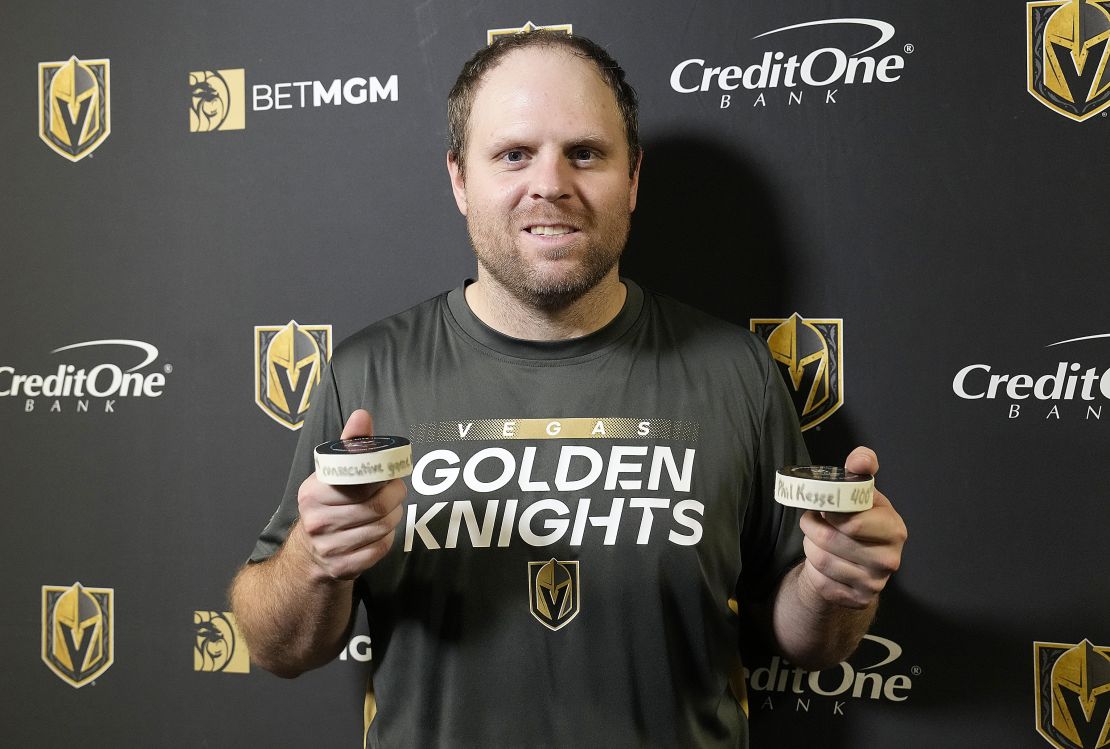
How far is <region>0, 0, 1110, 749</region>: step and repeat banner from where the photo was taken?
149 centimetres

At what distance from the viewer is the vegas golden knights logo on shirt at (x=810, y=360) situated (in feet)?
5.09

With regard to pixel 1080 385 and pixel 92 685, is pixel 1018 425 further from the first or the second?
pixel 92 685

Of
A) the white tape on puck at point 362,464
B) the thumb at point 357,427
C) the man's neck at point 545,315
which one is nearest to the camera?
the white tape on puck at point 362,464

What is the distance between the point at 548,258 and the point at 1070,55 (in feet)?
3.46

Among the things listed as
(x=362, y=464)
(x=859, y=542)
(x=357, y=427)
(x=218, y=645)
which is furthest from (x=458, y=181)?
(x=218, y=645)

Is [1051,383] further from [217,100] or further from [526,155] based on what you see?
[217,100]

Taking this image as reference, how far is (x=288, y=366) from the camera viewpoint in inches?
67.0

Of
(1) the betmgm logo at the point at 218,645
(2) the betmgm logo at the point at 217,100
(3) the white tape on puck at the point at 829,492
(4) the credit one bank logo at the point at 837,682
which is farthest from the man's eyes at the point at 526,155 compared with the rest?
(1) the betmgm logo at the point at 218,645

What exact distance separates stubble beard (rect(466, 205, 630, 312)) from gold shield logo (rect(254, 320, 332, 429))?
1.78 feet

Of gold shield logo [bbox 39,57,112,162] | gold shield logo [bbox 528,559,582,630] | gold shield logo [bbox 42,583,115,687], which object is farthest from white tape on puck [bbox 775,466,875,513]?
gold shield logo [bbox 39,57,112,162]

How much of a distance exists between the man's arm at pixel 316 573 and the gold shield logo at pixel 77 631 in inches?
26.2

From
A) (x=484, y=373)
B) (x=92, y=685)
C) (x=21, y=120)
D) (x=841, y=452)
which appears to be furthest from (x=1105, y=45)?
(x=92, y=685)

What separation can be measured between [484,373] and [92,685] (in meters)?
1.22

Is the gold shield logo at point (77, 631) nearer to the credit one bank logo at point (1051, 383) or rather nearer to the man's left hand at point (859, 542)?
the man's left hand at point (859, 542)
